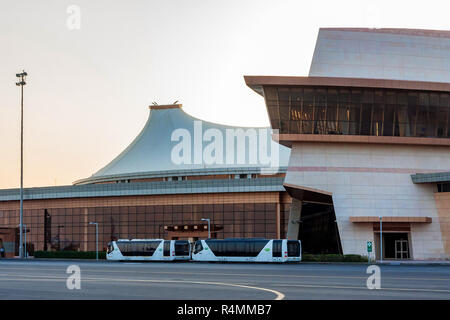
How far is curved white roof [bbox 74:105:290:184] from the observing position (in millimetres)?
79188

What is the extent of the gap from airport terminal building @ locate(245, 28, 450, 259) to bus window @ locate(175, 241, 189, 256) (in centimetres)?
1134

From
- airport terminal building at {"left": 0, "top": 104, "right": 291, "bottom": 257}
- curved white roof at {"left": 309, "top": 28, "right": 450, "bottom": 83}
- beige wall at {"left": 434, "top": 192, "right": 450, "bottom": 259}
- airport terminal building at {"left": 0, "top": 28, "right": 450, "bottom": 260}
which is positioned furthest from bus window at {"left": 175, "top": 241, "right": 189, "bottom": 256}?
beige wall at {"left": 434, "top": 192, "right": 450, "bottom": 259}

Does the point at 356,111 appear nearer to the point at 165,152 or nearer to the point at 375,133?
the point at 375,133

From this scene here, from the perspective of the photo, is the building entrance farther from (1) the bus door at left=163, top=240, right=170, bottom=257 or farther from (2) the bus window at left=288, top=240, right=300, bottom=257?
(1) the bus door at left=163, top=240, right=170, bottom=257

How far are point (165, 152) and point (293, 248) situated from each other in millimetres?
34090

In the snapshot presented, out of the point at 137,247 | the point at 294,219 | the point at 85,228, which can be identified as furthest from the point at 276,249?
the point at 85,228

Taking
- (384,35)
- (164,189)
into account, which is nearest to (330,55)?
(384,35)

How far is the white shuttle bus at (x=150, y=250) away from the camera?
5712 cm

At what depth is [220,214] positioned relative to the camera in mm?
69625

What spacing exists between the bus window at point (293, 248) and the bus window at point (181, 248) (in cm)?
1102

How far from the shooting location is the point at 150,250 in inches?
2274

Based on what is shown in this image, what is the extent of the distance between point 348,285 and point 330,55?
104 ft
